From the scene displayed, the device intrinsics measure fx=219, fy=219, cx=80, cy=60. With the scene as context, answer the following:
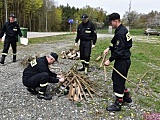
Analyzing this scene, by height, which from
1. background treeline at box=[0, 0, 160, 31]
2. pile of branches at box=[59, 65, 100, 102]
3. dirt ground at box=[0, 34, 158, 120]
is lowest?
dirt ground at box=[0, 34, 158, 120]

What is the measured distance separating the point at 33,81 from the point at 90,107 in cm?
152

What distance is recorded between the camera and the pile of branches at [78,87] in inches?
218

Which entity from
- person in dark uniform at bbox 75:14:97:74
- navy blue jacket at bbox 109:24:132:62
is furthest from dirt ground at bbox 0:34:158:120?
person in dark uniform at bbox 75:14:97:74

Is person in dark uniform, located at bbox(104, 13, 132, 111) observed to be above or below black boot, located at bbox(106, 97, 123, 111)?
above

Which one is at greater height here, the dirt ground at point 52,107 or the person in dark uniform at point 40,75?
the person in dark uniform at point 40,75

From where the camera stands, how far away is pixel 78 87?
5.67 meters

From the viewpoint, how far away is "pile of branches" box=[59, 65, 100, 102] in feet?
18.2

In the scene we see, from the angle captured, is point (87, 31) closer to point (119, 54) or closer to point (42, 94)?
point (42, 94)

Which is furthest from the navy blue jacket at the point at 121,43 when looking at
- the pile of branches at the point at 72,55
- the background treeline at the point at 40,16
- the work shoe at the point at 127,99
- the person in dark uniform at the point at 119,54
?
the background treeline at the point at 40,16

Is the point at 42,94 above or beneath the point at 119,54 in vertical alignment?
beneath

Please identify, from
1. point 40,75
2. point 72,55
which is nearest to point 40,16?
point 72,55

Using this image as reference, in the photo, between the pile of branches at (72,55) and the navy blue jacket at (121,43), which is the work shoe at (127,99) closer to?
the navy blue jacket at (121,43)

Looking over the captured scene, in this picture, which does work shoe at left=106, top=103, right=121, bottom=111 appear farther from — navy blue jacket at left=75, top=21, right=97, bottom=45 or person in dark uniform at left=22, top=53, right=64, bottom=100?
navy blue jacket at left=75, top=21, right=97, bottom=45

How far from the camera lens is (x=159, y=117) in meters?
4.75
